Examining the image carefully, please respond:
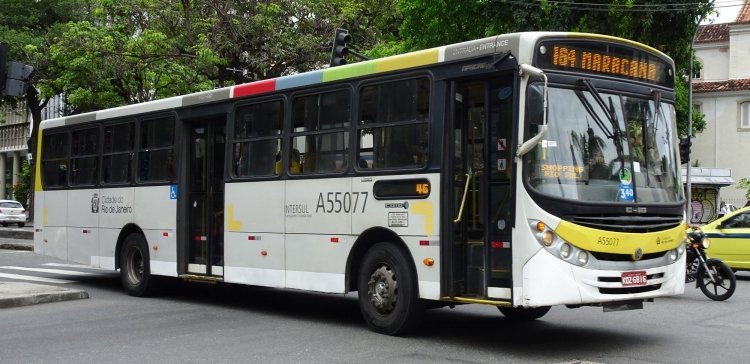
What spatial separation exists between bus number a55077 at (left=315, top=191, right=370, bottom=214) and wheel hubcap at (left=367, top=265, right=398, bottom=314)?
78 cm

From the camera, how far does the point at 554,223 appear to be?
8.12 m

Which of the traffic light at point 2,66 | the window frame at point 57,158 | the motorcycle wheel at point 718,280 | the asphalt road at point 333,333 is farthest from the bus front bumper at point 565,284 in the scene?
the window frame at point 57,158

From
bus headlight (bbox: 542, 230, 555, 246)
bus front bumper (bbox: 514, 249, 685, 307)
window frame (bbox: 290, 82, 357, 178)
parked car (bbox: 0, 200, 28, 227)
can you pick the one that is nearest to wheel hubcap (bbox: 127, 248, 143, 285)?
window frame (bbox: 290, 82, 357, 178)

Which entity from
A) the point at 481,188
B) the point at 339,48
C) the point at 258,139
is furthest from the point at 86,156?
the point at 481,188

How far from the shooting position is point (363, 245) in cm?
1009

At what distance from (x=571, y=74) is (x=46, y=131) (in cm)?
1142

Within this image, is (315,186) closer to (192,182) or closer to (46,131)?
(192,182)

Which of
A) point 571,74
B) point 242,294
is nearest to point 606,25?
point 242,294

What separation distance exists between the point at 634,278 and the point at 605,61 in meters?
2.24

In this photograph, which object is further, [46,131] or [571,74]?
[46,131]

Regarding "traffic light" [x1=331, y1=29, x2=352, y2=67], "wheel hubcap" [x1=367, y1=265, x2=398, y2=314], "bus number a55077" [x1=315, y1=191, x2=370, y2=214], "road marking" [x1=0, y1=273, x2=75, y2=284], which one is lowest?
"road marking" [x1=0, y1=273, x2=75, y2=284]

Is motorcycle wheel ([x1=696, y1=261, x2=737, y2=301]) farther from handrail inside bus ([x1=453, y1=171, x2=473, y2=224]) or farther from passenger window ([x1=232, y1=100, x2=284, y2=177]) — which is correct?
passenger window ([x1=232, y1=100, x2=284, y2=177])

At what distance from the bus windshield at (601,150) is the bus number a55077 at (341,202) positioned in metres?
2.41

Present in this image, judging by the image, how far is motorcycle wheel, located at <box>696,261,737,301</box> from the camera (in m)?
13.4
